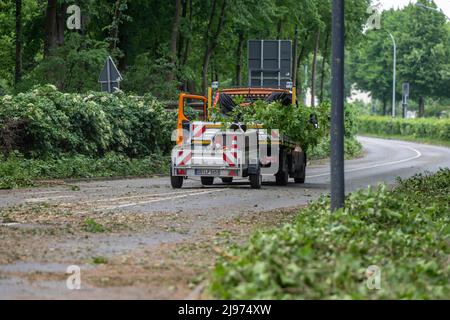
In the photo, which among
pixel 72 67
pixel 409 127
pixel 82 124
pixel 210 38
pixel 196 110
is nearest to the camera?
pixel 82 124

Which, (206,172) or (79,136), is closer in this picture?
(206,172)

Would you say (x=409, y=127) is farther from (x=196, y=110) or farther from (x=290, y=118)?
(x=290, y=118)

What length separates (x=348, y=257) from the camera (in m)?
9.90

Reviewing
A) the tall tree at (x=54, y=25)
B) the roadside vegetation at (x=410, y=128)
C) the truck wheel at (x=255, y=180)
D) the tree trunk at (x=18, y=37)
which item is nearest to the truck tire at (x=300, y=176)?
the truck wheel at (x=255, y=180)

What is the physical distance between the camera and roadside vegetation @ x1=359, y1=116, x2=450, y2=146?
270 feet

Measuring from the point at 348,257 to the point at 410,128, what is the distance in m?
85.7

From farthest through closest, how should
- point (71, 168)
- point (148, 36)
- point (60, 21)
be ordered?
point (148, 36) < point (60, 21) < point (71, 168)

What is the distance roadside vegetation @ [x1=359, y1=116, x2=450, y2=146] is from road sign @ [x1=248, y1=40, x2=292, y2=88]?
4009 centimetres

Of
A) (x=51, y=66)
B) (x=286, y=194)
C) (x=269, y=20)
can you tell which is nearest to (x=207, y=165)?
(x=286, y=194)

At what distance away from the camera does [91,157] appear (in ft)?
106

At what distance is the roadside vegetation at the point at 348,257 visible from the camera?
9039 millimetres

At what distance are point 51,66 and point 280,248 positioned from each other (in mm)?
28251

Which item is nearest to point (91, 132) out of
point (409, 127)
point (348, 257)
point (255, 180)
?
point (255, 180)

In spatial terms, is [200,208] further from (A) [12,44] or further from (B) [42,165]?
(A) [12,44]
